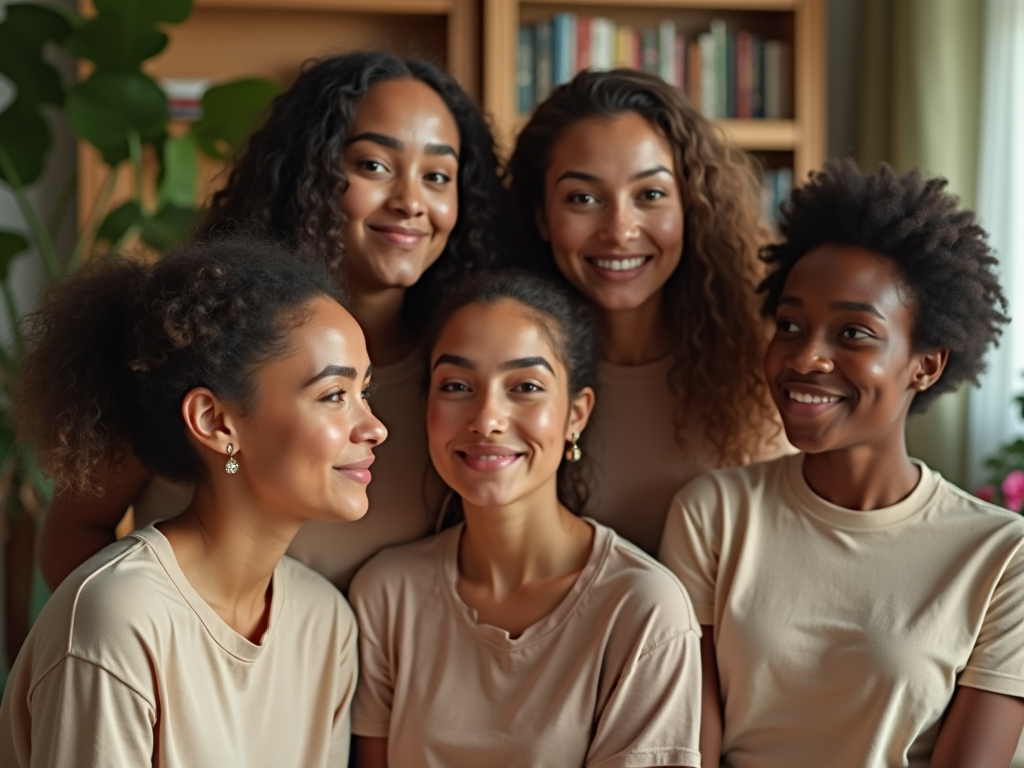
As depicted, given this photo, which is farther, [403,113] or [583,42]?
[583,42]

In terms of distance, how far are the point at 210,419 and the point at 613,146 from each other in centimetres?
92

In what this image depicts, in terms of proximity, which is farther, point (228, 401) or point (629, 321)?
→ point (629, 321)

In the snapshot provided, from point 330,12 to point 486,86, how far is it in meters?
0.64

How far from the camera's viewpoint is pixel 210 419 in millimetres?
1715

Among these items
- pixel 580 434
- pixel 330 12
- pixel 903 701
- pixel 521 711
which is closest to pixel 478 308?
pixel 580 434

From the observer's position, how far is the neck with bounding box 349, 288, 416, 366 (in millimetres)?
2201

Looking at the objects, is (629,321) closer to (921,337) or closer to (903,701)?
(921,337)

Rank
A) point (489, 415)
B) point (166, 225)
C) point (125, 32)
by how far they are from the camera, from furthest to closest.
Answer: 1. point (166, 225)
2. point (125, 32)
3. point (489, 415)

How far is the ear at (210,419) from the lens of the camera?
1.70 metres

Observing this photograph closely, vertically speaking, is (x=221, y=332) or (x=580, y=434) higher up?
(x=221, y=332)

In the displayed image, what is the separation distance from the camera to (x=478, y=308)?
76.7 inches

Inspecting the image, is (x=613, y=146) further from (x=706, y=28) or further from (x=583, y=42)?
(x=706, y=28)

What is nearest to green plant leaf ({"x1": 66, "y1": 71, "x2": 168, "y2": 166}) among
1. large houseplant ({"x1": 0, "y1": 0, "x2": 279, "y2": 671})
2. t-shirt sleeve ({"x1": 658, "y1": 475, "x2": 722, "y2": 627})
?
large houseplant ({"x1": 0, "y1": 0, "x2": 279, "y2": 671})

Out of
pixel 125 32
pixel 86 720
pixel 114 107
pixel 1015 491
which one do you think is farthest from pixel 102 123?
pixel 1015 491
